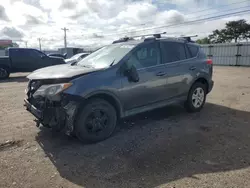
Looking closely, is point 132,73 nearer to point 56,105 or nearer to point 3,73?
point 56,105

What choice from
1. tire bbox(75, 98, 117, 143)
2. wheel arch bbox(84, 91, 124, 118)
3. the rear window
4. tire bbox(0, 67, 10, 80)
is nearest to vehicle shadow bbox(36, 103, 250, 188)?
tire bbox(75, 98, 117, 143)

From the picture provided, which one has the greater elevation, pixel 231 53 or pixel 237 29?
pixel 237 29

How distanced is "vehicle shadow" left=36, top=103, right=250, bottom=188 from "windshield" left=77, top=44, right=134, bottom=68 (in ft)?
4.52

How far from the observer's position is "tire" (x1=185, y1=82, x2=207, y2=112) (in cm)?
542

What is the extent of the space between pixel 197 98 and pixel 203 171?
2.91m

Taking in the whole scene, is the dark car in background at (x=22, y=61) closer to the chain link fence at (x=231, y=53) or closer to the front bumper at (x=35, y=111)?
the front bumper at (x=35, y=111)

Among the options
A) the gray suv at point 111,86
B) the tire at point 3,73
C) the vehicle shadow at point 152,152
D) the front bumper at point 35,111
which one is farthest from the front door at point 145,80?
the tire at point 3,73

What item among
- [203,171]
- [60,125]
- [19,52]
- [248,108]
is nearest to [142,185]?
[203,171]

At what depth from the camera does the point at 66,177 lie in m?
2.83

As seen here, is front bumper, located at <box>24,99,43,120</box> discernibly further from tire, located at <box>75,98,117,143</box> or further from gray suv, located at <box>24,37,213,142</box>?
tire, located at <box>75,98,117,143</box>

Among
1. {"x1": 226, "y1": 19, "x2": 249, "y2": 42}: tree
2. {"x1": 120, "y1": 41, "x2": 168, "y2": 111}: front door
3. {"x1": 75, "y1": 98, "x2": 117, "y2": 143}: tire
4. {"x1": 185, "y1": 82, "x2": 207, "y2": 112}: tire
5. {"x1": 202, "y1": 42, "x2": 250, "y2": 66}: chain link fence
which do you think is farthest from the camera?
{"x1": 226, "y1": 19, "x2": 249, "y2": 42}: tree

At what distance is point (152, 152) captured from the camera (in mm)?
3480

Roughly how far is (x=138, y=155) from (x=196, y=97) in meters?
2.84

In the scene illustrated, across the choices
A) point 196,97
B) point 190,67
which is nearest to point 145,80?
point 190,67
